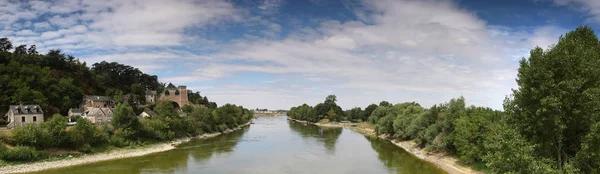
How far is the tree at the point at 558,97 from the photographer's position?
13305 mm

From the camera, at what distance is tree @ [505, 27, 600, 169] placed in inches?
524

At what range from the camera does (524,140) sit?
14.2 metres

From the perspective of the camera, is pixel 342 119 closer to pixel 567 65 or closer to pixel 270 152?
pixel 270 152

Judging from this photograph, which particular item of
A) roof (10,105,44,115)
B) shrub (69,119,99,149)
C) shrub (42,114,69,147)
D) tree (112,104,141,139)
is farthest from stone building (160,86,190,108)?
shrub (42,114,69,147)

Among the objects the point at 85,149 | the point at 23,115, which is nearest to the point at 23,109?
the point at 23,115

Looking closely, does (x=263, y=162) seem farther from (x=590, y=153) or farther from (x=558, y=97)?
(x=590, y=153)

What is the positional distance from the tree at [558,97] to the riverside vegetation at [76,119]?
35.4 meters

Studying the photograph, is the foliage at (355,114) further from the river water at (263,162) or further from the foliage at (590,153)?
the foliage at (590,153)

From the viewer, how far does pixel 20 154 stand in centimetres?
2925

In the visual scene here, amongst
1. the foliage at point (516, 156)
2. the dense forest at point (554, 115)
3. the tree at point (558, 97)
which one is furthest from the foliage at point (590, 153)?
the foliage at point (516, 156)

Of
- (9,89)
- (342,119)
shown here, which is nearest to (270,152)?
(9,89)

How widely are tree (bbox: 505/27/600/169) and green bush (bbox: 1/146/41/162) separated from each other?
34979 millimetres

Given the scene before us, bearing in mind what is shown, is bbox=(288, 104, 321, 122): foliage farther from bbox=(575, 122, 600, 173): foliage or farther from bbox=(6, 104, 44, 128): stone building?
bbox=(575, 122, 600, 173): foliage

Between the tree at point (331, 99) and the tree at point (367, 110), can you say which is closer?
the tree at point (367, 110)
